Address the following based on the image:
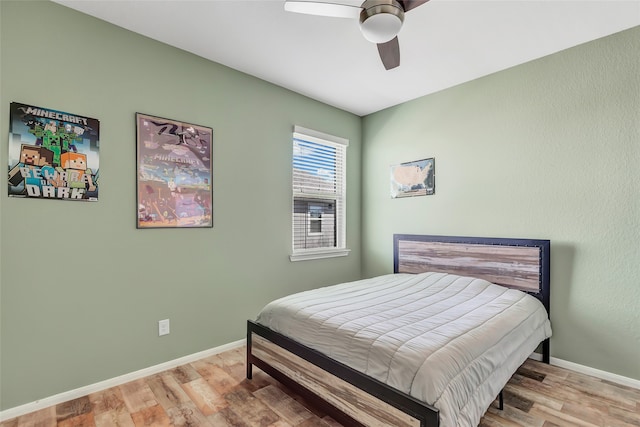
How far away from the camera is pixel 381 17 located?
1623 millimetres

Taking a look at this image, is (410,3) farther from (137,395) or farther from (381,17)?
(137,395)

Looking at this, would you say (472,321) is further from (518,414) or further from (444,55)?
(444,55)

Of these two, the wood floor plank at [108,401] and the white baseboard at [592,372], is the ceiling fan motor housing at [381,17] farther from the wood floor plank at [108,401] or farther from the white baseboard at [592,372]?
the white baseboard at [592,372]

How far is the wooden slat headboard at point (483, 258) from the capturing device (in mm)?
2666

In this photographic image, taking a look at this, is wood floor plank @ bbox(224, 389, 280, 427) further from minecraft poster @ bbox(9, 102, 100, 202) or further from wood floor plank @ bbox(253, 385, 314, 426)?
minecraft poster @ bbox(9, 102, 100, 202)

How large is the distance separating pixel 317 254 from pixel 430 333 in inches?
81.0

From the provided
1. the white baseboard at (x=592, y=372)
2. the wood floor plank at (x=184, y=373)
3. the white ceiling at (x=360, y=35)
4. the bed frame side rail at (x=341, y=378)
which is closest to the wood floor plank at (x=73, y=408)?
the wood floor plank at (x=184, y=373)

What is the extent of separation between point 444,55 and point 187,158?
92.8 inches

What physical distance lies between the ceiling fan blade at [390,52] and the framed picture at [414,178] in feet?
5.14

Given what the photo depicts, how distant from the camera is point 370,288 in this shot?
2740 millimetres

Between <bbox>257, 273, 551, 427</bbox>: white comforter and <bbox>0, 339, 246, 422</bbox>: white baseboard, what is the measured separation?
2.77ft

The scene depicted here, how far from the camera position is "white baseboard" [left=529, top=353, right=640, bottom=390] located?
7.51ft

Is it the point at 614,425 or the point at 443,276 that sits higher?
the point at 443,276

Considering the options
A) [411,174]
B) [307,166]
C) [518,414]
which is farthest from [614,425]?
[307,166]
